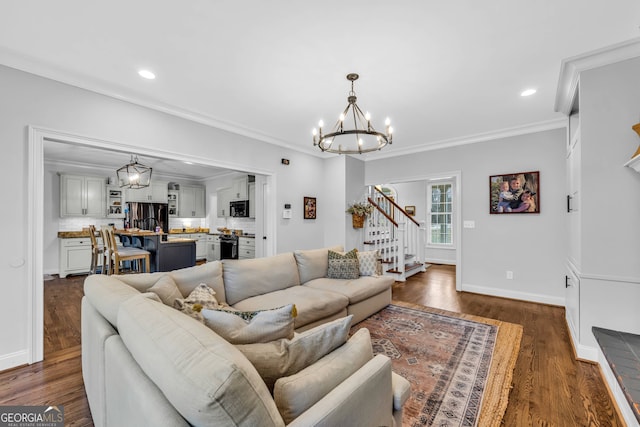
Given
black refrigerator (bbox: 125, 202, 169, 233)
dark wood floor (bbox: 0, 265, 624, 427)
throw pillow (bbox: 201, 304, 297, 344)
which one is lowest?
dark wood floor (bbox: 0, 265, 624, 427)

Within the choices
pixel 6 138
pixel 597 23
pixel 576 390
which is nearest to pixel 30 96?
pixel 6 138

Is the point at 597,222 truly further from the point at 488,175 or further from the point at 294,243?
the point at 294,243

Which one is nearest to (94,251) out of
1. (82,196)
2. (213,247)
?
(82,196)

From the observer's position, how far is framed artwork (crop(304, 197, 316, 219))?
5328 millimetres

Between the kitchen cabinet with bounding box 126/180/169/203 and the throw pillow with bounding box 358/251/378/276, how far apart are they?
19.7ft

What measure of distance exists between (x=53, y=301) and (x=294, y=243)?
12.1ft

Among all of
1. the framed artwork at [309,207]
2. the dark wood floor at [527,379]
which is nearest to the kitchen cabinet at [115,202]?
the dark wood floor at [527,379]

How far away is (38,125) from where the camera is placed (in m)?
2.54

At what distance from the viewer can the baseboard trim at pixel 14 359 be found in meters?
2.34

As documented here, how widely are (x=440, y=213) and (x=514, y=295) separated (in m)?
3.66

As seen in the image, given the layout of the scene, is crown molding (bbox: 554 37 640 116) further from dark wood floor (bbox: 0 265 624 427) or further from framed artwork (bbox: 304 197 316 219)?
framed artwork (bbox: 304 197 316 219)

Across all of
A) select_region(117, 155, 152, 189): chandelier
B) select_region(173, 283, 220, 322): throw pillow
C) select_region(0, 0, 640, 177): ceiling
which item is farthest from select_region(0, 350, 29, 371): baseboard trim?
select_region(117, 155, 152, 189): chandelier

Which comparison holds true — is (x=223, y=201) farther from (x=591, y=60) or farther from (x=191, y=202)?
(x=591, y=60)

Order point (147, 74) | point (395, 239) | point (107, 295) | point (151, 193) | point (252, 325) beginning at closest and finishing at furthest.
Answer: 1. point (252, 325)
2. point (107, 295)
3. point (147, 74)
4. point (395, 239)
5. point (151, 193)
